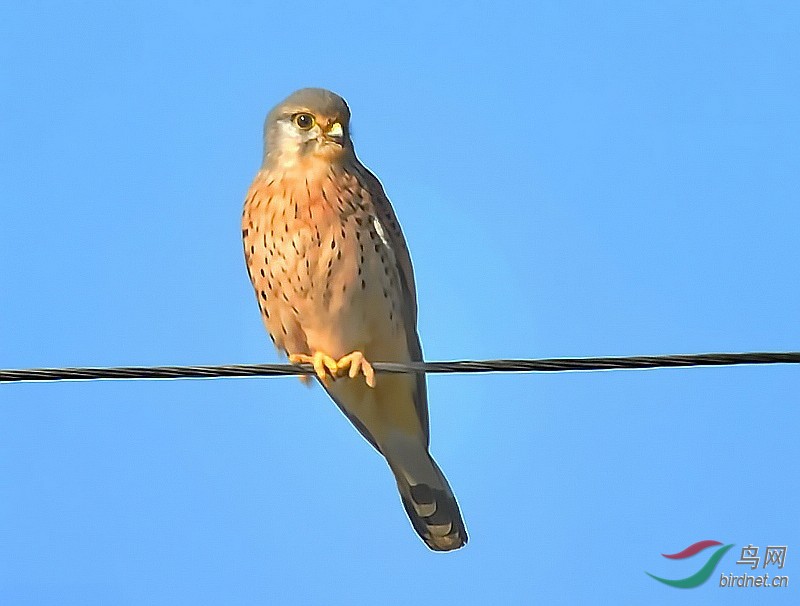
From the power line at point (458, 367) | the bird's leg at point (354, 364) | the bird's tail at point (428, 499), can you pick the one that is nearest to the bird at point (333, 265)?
the bird's leg at point (354, 364)

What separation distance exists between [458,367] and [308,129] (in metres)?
2.13

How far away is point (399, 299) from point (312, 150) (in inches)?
29.4

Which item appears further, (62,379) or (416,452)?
(416,452)

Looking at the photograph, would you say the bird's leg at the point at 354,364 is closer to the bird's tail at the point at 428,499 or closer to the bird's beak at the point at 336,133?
the bird's tail at the point at 428,499

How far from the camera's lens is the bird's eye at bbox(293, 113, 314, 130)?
5.64 metres

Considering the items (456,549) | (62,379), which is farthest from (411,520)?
(62,379)

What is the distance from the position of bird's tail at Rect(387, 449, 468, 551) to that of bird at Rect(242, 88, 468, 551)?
0.15 metres

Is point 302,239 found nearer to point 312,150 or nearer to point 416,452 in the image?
point 312,150

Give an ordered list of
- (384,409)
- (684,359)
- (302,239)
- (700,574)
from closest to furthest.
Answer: (684,359)
(302,239)
(384,409)
(700,574)

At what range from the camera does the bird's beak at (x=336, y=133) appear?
5.59 metres

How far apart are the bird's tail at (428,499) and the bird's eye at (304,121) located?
62.4 inches

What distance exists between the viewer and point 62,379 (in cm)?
384

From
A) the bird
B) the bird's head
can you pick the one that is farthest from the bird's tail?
the bird's head

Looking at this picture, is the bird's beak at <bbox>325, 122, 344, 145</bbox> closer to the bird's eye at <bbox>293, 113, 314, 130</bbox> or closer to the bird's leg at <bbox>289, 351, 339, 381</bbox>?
the bird's eye at <bbox>293, 113, 314, 130</bbox>
